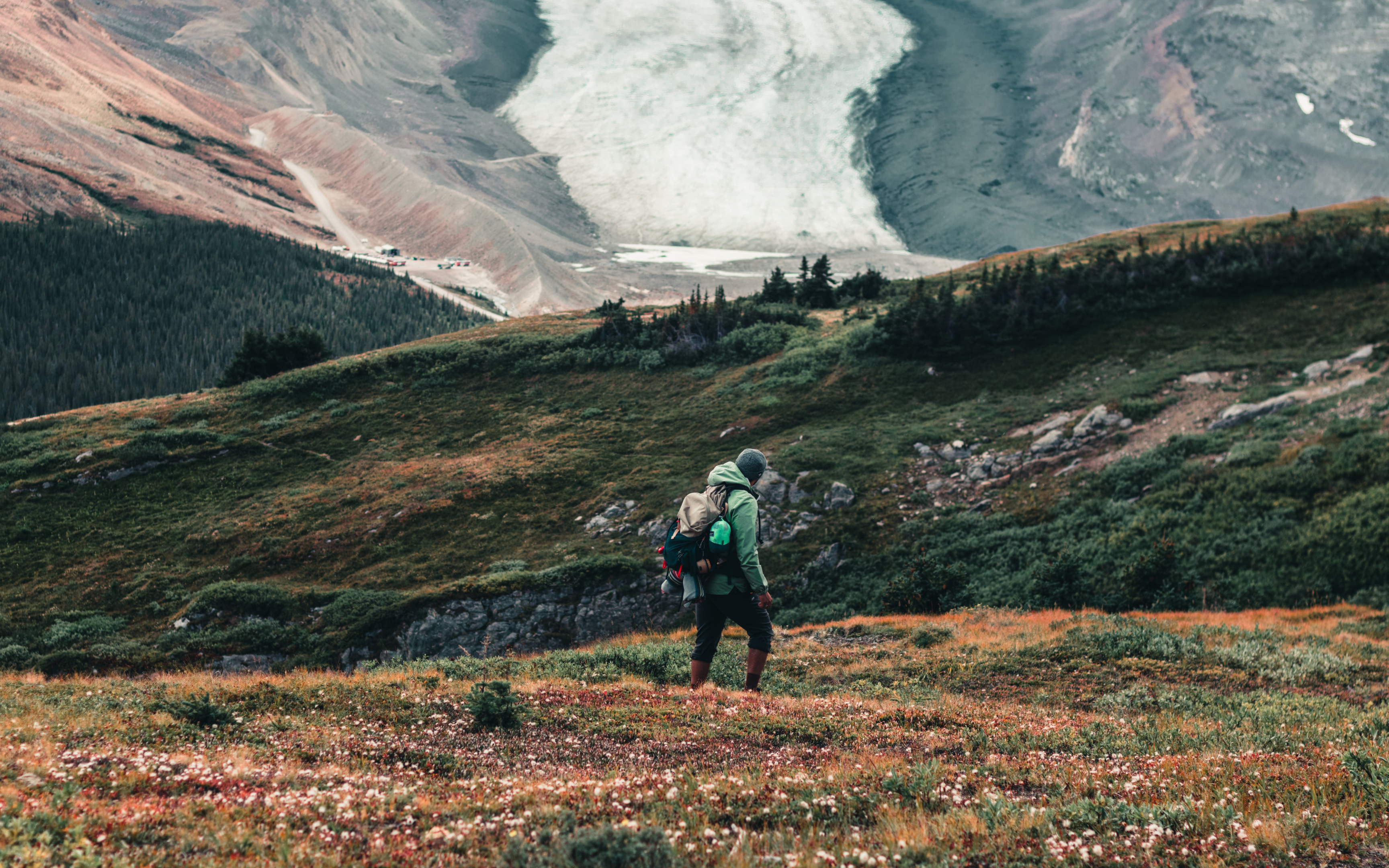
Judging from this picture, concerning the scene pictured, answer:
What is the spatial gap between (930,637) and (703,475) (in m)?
16.3

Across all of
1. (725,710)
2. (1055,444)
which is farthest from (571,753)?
(1055,444)

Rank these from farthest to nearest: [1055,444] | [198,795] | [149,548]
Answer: [149,548] → [1055,444] → [198,795]

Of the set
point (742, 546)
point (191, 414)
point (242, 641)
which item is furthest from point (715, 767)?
point (191, 414)

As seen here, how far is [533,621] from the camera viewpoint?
933 inches

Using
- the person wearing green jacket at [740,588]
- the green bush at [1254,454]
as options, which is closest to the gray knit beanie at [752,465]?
the person wearing green jacket at [740,588]

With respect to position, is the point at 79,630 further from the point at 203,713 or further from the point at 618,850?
the point at 618,850

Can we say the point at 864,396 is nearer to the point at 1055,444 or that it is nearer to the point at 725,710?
the point at 1055,444

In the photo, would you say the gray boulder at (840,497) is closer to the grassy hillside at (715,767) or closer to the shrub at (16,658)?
the grassy hillside at (715,767)

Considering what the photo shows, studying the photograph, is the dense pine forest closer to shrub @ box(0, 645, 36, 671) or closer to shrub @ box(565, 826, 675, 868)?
shrub @ box(0, 645, 36, 671)

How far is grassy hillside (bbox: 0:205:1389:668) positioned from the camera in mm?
20719

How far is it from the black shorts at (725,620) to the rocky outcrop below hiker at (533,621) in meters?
12.6

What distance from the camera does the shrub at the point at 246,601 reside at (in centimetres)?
2494

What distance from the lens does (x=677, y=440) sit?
36.4 metres

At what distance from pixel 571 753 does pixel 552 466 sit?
2749cm
